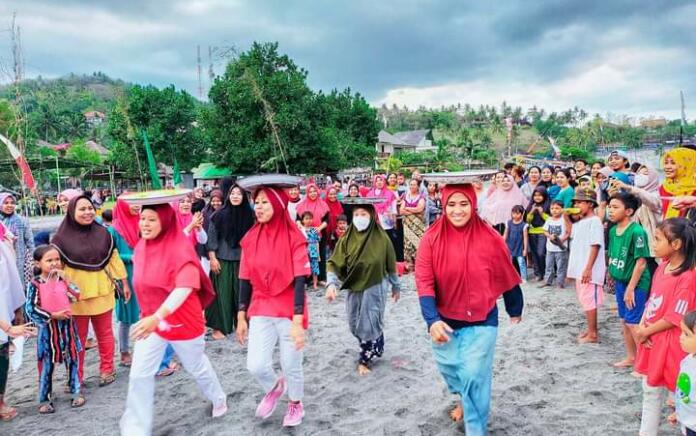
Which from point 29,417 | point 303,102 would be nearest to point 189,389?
point 29,417

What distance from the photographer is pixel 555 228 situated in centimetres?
688

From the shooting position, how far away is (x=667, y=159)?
13.9 ft

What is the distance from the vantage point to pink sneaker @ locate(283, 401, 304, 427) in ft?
11.1

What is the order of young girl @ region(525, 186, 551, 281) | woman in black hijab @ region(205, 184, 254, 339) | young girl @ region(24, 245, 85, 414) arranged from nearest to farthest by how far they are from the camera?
young girl @ region(24, 245, 85, 414), woman in black hijab @ region(205, 184, 254, 339), young girl @ region(525, 186, 551, 281)

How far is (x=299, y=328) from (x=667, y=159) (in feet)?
12.7

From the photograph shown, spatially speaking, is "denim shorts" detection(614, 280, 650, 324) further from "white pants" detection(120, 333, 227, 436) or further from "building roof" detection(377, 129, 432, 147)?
"building roof" detection(377, 129, 432, 147)

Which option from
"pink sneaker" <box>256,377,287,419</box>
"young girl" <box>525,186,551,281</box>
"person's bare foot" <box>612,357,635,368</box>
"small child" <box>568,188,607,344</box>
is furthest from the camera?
"young girl" <box>525,186,551,281</box>

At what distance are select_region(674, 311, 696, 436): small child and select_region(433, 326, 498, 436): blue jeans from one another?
99cm

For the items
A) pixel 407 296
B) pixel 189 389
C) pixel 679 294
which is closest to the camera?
pixel 679 294

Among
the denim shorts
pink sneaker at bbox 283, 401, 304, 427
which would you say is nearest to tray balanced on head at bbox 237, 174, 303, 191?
pink sneaker at bbox 283, 401, 304, 427

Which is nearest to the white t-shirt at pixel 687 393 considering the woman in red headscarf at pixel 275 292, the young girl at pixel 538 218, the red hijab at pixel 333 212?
the woman in red headscarf at pixel 275 292

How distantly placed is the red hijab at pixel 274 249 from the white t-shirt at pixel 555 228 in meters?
4.99

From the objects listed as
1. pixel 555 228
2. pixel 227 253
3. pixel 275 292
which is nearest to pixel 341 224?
pixel 227 253

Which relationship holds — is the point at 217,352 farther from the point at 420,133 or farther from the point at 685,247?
the point at 420,133
